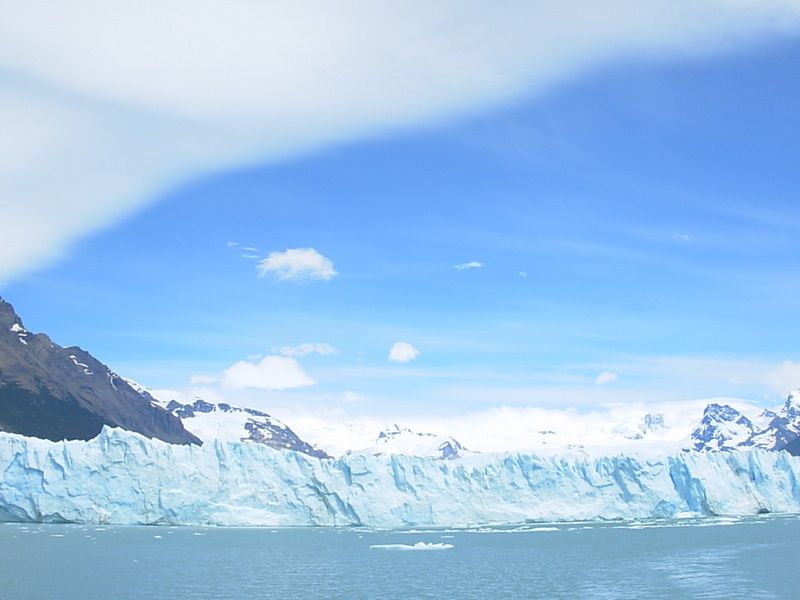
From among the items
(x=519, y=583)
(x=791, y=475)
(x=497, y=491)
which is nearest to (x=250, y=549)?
(x=519, y=583)

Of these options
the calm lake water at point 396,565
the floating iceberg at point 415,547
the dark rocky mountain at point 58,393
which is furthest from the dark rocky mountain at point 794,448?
the floating iceberg at point 415,547

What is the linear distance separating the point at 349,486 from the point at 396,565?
71.1ft

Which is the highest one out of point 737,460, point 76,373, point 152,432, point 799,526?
point 76,373

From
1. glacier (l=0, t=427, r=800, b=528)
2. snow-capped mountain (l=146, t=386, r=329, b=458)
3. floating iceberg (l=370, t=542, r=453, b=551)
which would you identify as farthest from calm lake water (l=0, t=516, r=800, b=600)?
snow-capped mountain (l=146, t=386, r=329, b=458)

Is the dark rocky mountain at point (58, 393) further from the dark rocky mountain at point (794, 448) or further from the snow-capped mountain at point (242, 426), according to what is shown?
the dark rocky mountain at point (794, 448)

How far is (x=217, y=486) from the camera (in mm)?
48281

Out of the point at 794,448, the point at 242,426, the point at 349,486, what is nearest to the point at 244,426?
the point at 242,426

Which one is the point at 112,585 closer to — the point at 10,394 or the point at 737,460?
the point at 737,460

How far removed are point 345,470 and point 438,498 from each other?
637cm

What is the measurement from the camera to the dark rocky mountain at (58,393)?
87.6 meters

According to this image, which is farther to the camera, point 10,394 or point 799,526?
point 10,394

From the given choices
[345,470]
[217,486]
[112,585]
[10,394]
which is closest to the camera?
[112,585]

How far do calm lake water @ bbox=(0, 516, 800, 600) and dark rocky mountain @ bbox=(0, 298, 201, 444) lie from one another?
4579cm

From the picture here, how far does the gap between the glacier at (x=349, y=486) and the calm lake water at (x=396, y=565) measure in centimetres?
232
